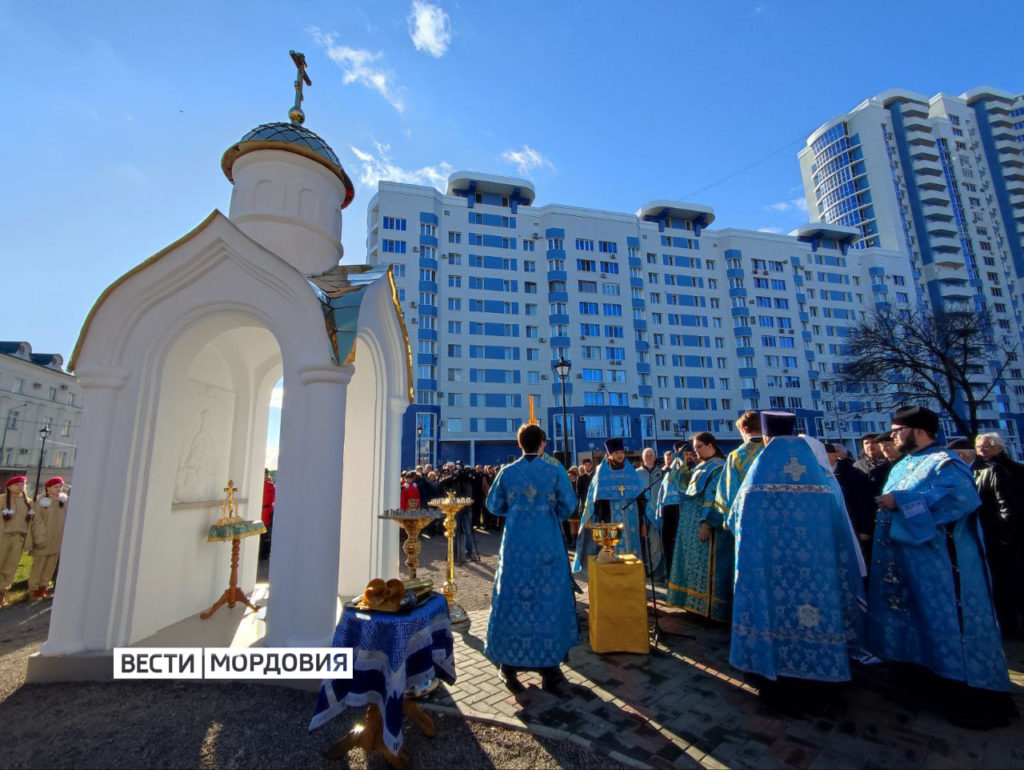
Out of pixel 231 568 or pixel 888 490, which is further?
pixel 231 568

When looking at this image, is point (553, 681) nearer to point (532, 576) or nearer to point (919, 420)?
point (532, 576)

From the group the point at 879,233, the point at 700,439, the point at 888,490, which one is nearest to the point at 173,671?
the point at 700,439

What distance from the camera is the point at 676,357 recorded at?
45906mm

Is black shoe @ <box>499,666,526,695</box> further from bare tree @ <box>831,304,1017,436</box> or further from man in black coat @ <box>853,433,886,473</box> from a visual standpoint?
bare tree @ <box>831,304,1017,436</box>

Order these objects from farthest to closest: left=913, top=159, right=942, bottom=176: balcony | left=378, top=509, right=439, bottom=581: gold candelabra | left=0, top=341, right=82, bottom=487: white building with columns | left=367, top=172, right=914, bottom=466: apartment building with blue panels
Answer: left=913, top=159, right=942, bottom=176: balcony < left=367, top=172, right=914, bottom=466: apartment building with blue panels < left=0, top=341, right=82, bottom=487: white building with columns < left=378, top=509, right=439, bottom=581: gold candelabra

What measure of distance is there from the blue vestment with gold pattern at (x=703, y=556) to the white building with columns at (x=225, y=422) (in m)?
3.63

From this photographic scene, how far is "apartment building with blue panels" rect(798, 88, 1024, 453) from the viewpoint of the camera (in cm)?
5941

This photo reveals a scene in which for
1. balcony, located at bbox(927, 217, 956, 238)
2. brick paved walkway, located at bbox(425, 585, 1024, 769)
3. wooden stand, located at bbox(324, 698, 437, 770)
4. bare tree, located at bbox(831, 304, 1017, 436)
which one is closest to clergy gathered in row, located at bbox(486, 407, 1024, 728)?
brick paved walkway, located at bbox(425, 585, 1024, 769)

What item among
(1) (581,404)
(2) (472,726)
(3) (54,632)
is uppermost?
(1) (581,404)

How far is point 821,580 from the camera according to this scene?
368 cm

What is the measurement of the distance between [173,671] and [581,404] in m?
38.0

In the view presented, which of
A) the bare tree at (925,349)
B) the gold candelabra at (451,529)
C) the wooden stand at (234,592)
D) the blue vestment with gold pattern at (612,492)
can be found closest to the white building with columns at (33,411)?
the wooden stand at (234,592)

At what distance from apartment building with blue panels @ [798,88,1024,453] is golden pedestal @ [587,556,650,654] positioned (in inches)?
2772

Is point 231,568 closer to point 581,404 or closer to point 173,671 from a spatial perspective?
point 173,671
